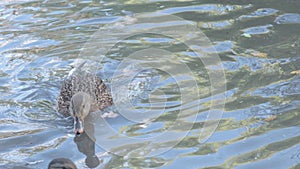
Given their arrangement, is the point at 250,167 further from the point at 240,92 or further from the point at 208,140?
the point at 240,92

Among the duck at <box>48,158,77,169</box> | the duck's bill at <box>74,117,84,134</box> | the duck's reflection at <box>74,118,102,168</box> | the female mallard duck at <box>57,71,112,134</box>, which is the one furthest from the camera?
the female mallard duck at <box>57,71,112,134</box>

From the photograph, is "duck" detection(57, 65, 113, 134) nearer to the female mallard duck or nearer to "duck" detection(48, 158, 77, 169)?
the female mallard duck

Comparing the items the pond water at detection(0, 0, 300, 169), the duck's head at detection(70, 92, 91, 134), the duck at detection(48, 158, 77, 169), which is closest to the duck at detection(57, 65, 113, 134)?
the duck's head at detection(70, 92, 91, 134)

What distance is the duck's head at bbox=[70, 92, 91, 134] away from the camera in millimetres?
9008

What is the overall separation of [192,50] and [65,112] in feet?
8.28

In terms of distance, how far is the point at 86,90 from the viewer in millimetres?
10078

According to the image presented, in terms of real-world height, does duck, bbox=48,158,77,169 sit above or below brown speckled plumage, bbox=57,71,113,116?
above

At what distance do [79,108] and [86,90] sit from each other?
83 cm

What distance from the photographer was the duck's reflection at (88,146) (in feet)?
27.0

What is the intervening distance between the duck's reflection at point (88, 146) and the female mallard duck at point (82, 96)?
0.18 meters

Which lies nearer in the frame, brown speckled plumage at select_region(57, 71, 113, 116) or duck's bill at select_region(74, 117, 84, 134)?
duck's bill at select_region(74, 117, 84, 134)

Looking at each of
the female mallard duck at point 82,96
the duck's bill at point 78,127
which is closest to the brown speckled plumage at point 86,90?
the female mallard duck at point 82,96

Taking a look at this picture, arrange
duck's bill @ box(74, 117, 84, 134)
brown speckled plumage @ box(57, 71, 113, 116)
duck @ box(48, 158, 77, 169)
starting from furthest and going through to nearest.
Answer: brown speckled plumage @ box(57, 71, 113, 116) → duck's bill @ box(74, 117, 84, 134) → duck @ box(48, 158, 77, 169)

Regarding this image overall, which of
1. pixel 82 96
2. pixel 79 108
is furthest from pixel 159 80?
→ pixel 79 108
